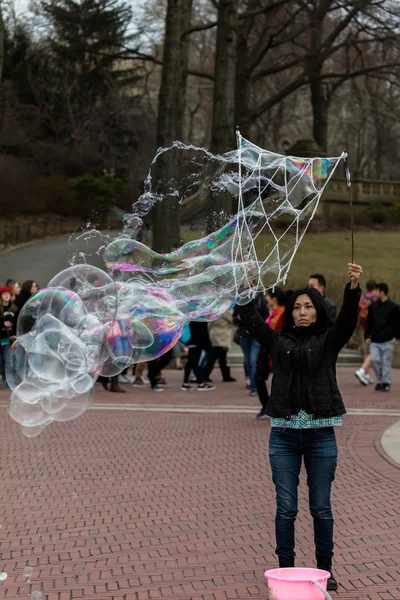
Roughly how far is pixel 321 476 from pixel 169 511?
8.02 feet

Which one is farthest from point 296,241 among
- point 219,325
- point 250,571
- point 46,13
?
point 46,13

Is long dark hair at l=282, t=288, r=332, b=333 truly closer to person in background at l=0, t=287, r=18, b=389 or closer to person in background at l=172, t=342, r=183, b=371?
person in background at l=0, t=287, r=18, b=389

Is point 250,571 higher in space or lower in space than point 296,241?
lower

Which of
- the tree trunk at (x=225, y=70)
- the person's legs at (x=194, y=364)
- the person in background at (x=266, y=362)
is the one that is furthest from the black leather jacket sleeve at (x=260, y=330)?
the tree trunk at (x=225, y=70)

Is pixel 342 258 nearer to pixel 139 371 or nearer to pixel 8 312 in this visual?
pixel 139 371

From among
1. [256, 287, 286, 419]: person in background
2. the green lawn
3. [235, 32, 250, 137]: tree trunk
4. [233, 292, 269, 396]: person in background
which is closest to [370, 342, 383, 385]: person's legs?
[233, 292, 269, 396]: person in background

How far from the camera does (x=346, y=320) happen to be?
557 cm

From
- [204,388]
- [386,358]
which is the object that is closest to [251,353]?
[204,388]

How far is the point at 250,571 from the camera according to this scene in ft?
20.0

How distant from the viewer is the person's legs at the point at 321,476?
5.54 metres

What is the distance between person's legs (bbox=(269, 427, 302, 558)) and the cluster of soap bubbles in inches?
40.6

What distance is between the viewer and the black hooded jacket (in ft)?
18.1

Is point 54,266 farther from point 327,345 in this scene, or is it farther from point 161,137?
point 327,345

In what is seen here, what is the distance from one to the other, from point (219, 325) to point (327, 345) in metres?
11.3
